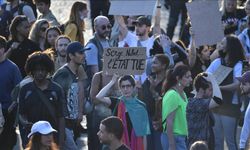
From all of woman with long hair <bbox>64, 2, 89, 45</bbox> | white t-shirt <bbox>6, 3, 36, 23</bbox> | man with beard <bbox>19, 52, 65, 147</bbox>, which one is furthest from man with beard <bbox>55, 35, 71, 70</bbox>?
white t-shirt <bbox>6, 3, 36, 23</bbox>

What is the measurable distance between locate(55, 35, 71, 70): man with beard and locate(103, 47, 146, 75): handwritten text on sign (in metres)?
0.90

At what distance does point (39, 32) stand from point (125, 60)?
7.93 ft

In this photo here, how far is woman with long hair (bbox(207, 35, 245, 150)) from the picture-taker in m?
16.3

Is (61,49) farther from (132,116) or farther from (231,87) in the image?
(231,87)

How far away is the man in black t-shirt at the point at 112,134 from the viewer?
13156mm

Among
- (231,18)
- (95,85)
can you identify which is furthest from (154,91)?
(231,18)

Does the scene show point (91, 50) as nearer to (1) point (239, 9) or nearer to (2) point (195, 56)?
(2) point (195, 56)

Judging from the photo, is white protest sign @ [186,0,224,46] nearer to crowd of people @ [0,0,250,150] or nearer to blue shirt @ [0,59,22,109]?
crowd of people @ [0,0,250,150]

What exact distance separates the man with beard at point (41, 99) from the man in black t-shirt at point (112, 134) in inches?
51.5

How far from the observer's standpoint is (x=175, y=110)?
15.2 meters

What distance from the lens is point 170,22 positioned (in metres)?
22.9

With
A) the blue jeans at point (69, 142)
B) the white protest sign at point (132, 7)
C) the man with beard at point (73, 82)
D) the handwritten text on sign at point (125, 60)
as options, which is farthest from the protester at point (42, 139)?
the white protest sign at point (132, 7)

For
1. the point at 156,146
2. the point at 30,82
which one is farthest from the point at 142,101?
the point at 30,82

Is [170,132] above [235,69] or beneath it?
beneath
